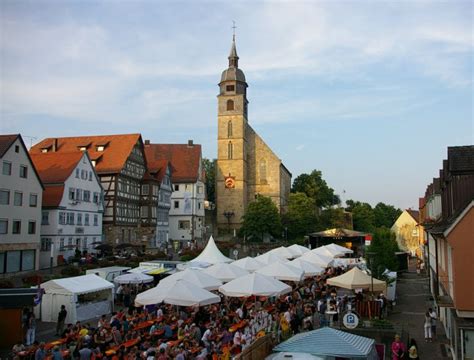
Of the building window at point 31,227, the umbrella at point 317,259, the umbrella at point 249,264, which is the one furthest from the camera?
the building window at point 31,227

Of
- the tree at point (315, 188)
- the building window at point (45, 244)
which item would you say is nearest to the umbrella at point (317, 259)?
the building window at point (45, 244)

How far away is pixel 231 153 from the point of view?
84062 millimetres

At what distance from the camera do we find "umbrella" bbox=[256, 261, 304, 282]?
24.6 meters

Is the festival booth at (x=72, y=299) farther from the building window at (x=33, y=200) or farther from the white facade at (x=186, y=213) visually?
the white facade at (x=186, y=213)

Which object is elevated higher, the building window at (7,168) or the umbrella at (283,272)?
the building window at (7,168)

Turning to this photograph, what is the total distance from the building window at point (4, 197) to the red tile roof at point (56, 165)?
25.0 ft

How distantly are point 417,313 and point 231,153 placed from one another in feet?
195

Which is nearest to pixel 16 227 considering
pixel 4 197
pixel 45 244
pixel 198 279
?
pixel 4 197

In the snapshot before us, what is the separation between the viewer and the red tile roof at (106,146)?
5450 centimetres

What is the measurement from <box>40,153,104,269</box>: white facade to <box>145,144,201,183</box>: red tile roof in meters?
23.7

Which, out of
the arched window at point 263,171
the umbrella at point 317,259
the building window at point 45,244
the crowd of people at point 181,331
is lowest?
the crowd of people at point 181,331

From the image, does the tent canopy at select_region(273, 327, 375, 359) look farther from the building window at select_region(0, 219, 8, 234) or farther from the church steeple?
the church steeple

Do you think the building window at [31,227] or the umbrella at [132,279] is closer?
the umbrella at [132,279]

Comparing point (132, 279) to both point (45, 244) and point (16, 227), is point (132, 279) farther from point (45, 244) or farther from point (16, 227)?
point (45, 244)
